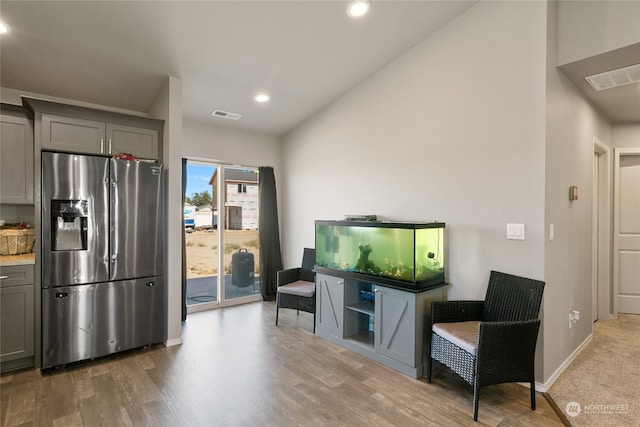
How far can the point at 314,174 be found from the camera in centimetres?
473

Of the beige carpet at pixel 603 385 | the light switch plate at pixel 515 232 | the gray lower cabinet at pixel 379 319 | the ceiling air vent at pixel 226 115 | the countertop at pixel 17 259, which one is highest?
the ceiling air vent at pixel 226 115

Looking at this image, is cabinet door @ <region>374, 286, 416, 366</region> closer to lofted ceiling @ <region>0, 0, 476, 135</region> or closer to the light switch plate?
the light switch plate

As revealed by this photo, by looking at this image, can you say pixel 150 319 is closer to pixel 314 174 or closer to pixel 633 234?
pixel 314 174

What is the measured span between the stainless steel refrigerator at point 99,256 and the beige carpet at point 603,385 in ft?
11.9

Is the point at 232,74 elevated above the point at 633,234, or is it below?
above

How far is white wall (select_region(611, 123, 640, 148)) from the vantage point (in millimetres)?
4039

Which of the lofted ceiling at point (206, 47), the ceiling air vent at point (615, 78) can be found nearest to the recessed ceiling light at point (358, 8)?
the lofted ceiling at point (206, 47)

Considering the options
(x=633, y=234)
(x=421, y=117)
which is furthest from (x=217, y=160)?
(x=633, y=234)

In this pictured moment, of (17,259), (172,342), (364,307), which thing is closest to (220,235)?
(172,342)

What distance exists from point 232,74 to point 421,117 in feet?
6.74

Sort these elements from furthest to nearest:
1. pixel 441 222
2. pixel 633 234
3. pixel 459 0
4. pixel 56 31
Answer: pixel 633 234 < pixel 441 222 < pixel 459 0 < pixel 56 31

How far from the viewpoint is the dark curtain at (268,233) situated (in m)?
5.09

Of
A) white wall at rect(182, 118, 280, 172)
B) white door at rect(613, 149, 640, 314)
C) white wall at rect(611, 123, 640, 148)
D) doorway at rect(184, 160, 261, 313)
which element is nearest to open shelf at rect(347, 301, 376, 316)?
doorway at rect(184, 160, 261, 313)

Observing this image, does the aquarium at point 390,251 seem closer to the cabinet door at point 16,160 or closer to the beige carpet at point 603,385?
the beige carpet at point 603,385
